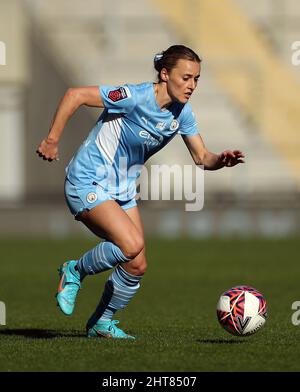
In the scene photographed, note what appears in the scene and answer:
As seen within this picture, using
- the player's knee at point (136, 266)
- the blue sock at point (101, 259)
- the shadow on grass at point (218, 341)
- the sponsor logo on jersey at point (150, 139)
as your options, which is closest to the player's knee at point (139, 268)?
the player's knee at point (136, 266)

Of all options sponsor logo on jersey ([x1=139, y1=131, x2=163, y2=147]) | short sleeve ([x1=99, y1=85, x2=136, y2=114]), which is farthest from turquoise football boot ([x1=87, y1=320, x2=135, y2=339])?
short sleeve ([x1=99, y1=85, x2=136, y2=114])

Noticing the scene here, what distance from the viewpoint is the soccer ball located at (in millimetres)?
7543

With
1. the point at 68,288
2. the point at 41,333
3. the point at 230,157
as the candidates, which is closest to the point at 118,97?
the point at 230,157

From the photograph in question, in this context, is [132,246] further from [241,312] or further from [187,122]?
[187,122]

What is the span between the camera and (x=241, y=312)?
7547 millimetres

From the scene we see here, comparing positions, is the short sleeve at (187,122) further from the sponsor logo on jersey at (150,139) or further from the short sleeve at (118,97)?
the short sleeve at (118,97)

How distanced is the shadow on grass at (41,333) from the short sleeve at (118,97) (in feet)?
5.97

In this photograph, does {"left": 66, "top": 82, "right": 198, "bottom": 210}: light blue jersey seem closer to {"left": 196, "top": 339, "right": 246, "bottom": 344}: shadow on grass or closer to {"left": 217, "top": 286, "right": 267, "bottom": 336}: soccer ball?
{"left": 217, "top": 286, "right": 267, "bottom": 336}: soccer ball

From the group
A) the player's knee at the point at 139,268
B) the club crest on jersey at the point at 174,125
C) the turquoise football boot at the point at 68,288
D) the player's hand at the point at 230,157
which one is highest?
the club crest on jersey at the point at 174,125

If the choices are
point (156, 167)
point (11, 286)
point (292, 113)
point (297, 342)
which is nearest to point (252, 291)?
point (297, 342)

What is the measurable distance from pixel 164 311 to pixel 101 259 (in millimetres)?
2939

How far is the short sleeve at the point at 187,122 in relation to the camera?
25.9 ft

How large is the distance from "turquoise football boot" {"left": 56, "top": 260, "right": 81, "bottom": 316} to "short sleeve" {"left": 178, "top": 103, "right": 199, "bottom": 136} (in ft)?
4.32

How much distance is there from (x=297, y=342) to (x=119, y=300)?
4.46 feet
